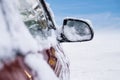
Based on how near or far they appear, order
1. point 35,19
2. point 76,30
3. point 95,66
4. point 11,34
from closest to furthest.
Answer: point 11,34
point 35,19
point 76,30
point 95,66

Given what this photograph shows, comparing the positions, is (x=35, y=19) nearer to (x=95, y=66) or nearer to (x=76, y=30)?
(x=76, y=30)

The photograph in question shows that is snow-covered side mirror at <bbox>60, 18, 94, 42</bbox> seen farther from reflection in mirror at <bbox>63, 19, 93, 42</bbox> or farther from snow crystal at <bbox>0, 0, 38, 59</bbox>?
snow crystal at <bbox>0, 0, 38, 59</bbox>

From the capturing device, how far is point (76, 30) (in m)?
3.06

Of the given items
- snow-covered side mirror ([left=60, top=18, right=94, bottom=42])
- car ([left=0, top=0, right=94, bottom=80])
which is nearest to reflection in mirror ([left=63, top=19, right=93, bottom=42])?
snow-covered side mirror ([left=60, top=18, right=94, bottom=42])

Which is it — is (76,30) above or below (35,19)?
below

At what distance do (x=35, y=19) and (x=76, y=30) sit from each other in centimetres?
69

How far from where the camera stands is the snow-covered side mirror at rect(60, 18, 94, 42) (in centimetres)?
304

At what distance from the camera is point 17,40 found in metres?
1.71

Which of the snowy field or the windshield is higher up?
the windshield

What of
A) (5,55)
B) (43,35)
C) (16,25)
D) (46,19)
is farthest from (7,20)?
(46,19)

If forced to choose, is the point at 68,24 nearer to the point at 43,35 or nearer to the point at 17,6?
the point at 43,35

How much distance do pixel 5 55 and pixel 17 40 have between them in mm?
120

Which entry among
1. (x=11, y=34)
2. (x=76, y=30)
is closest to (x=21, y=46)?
(x=11, y=34)

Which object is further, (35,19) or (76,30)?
(76,30)
